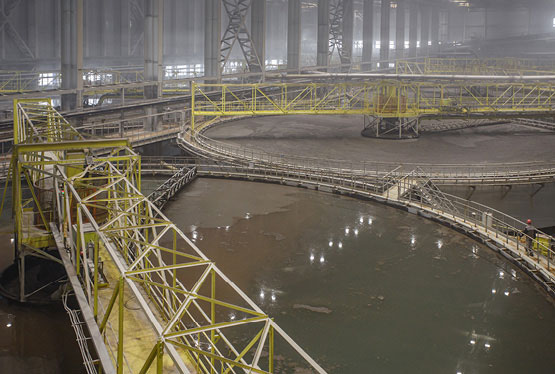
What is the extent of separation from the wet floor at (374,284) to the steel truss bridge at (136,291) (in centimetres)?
120

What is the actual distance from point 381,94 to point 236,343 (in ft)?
95.6

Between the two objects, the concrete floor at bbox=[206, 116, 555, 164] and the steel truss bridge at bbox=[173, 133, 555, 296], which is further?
the concrete floor at bbox=[206, 116, 555, 164]

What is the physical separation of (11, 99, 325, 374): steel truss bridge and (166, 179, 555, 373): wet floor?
3.95 ft

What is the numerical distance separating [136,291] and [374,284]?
29.2ft

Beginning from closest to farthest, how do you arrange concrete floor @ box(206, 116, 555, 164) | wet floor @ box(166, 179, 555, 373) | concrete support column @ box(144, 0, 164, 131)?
wet floor @ box(166, 179, 555, 373) → concrete floor @ box(206, 116, 555, 164) → concrete support column @ box(144, 0, 164, 131)

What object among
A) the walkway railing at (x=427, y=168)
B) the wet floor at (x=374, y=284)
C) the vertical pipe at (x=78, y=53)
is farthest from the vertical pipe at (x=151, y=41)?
the wet floor at (x=374, y=284)

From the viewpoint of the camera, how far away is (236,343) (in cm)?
1405

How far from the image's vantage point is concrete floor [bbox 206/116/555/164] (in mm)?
34750

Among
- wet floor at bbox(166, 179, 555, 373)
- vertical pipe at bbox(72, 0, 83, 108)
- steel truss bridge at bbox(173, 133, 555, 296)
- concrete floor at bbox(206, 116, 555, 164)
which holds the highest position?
vertical pipe at bbox(72, 0, 83, 108)

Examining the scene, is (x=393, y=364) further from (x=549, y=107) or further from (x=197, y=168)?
(x=549, y=107)

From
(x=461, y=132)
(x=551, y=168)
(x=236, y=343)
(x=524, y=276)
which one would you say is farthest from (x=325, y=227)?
(x=461, y=132)

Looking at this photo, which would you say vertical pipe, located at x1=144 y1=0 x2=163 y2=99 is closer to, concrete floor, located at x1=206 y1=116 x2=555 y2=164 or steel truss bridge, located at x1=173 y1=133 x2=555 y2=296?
concrete floor, located at x1=206 y1=116 x2=555 y2=164

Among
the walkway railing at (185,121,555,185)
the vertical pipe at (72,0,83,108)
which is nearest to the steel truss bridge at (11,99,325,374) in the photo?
the walkway railing at (185,121,555,185)

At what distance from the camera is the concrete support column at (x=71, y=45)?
38031mm
